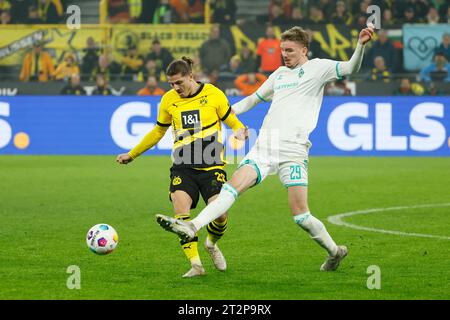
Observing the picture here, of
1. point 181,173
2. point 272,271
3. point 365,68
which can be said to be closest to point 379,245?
point 272,271

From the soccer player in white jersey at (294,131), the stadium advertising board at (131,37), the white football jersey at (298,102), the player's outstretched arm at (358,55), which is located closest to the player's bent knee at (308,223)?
the soccer player in white jersey at (294,131)

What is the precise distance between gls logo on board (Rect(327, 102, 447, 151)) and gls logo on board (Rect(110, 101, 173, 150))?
3.39 metres

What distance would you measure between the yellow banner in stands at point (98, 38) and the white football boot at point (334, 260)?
14.5 meters

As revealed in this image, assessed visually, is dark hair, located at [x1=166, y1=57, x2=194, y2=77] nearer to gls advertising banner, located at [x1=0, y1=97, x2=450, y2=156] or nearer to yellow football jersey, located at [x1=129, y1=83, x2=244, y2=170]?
yellow football jersey, located at [x1=129, y1=83, x2=244, y2=170]

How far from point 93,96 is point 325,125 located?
15.5ft

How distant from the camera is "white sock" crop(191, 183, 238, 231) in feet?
24.1

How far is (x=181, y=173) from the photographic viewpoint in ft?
26.7

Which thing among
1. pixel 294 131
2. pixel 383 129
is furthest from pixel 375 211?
pixel 383 129

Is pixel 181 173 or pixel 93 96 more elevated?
pixel 93 96

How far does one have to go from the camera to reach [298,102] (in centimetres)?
796

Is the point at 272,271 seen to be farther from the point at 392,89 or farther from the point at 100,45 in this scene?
the point at 100,45

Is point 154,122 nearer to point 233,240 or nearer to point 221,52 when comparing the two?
point 221,52

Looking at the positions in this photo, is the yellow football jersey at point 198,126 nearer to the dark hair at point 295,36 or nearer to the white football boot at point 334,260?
the dark hair at point 295,36

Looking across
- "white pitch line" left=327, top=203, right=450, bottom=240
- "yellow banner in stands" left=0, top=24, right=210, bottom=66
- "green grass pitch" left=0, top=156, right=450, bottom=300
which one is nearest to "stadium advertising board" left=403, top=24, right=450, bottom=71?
"yellow banner in stands" left=0, top=24, right=210, bottom=66
